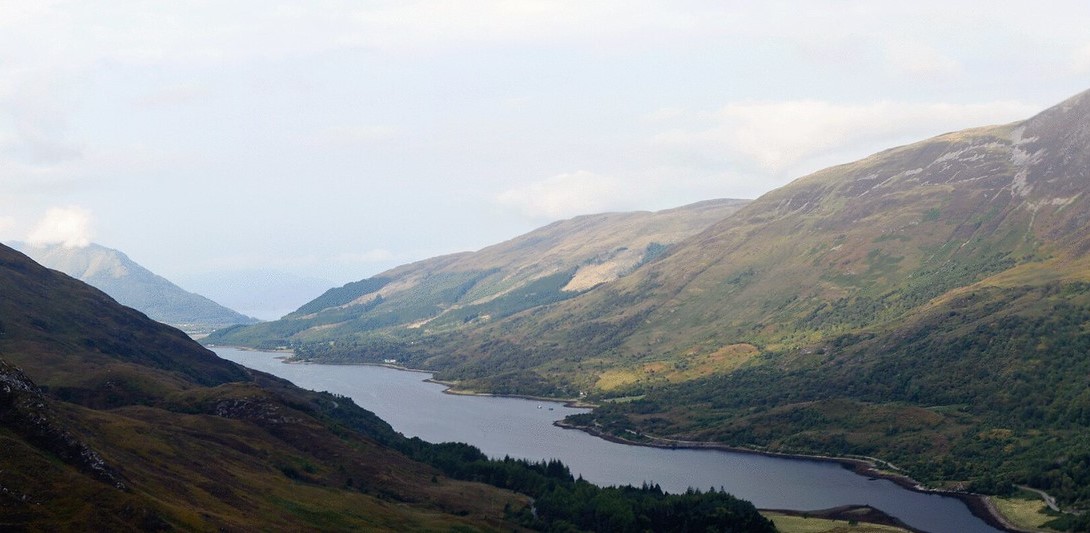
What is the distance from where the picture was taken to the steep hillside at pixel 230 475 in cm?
8819

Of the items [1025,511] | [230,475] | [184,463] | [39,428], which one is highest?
[39,428]

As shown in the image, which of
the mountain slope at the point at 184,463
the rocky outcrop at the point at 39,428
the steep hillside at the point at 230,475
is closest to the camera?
the mountain slope at the point at 184,463

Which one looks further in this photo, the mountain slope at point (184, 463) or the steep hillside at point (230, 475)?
the steep hillside at point (230, 475)

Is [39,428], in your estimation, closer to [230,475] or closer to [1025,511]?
[230,475]

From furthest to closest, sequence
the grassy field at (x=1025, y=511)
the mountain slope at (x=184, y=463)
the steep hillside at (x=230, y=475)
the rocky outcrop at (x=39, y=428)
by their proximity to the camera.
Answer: the grassy field at (x=1025, y=511) → the rocky outcrop at (x=39, y=428) → the steep hillside at (x=230, y=475) → the mountain slope at (x=184, y=463)

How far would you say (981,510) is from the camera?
607 feet

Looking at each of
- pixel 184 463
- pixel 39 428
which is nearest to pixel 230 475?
pixel 184 463

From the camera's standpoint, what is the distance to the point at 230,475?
13162 cm

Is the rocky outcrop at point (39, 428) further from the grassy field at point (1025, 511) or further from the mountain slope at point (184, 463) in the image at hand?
the grassy field at point (1025, 511)

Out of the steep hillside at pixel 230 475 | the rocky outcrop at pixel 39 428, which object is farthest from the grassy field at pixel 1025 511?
the rocky outcrop at pixel 39 428

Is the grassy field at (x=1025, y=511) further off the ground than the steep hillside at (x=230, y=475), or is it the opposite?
the steep hillside at (x=230, y=475)

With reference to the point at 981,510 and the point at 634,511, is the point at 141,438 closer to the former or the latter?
the point at 634,511

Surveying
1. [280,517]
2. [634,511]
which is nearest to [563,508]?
[634,511]

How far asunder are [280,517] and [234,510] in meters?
6.60
